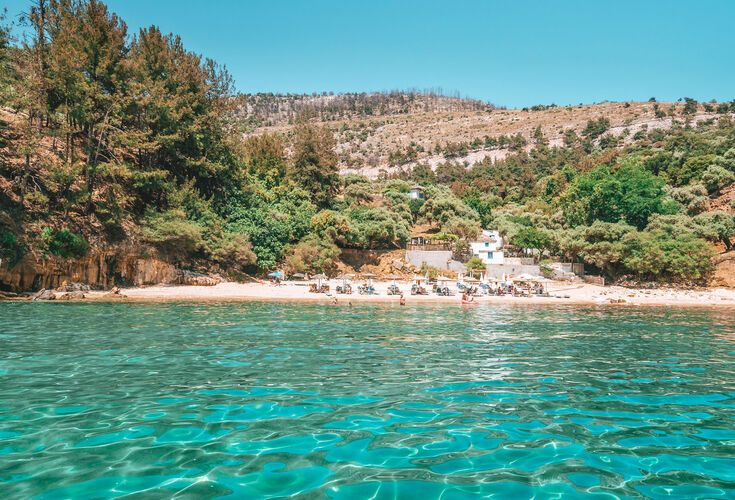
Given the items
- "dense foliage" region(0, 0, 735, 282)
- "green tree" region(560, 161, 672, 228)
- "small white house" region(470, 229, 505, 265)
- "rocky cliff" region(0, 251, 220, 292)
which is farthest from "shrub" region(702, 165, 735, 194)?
"rocky cliff" region(0, 251, 220, 292)

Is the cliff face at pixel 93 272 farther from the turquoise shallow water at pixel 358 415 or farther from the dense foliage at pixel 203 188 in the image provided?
the turquoise shallow water at pixel 358 415

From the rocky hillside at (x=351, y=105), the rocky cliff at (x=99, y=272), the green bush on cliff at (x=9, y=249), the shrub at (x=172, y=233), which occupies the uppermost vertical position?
the rocky hillside at (x=351, y=105)

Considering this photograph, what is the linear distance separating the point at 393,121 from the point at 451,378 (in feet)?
470

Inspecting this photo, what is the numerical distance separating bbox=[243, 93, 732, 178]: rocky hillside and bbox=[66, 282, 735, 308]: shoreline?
2682 inches

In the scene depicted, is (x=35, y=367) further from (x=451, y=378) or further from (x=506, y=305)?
(x=506, y=305)

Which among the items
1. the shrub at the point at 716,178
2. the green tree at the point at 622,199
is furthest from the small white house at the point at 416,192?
the shrub at the point at 716,178

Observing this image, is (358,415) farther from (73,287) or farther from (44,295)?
(73,287)

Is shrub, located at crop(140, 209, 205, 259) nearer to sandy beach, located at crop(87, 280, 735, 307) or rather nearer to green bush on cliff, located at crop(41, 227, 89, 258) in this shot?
sandy beach, located at crop(87, 280, 735, 307)

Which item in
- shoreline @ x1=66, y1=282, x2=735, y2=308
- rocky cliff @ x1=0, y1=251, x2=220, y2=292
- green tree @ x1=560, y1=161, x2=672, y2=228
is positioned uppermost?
green tree @ x1=560, y1=161, x2=672, y2=228

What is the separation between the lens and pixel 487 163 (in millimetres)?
98125

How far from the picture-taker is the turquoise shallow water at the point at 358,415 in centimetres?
495

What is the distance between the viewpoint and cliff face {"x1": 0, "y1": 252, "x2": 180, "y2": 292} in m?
24.4

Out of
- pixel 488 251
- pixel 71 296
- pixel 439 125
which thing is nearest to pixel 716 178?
pixel 488 251

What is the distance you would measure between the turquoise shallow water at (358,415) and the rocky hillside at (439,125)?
8642 centimetres
